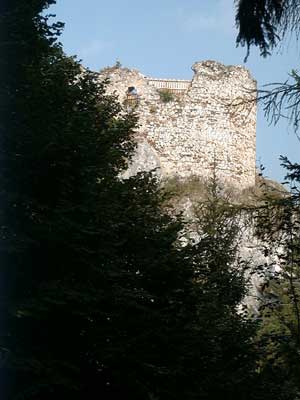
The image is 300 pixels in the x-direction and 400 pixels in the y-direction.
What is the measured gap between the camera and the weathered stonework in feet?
75.8

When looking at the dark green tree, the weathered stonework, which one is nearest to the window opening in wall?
the weathered stonework

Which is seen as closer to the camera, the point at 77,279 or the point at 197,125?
the point at 77,279

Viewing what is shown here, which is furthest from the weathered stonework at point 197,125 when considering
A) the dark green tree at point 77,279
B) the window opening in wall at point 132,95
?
the dark green tree at point 77,279

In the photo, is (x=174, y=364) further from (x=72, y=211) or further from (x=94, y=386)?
(x=72, y=211)

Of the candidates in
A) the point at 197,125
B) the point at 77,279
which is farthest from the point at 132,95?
the point at 77,279

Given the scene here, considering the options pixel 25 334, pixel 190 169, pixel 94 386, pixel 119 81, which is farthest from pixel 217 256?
pixel 119 81

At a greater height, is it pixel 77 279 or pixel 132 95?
pixel 132 95

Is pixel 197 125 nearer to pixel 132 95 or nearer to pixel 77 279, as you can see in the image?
pixel 132 95

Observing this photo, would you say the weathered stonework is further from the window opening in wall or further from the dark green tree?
the dark green tree

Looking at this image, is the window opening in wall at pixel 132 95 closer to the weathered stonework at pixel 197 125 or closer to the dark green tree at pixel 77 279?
the weathered stonework at pixel 197 125

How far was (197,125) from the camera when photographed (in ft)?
77.0

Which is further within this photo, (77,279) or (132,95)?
(132,95)

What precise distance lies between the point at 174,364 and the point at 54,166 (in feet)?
8.39

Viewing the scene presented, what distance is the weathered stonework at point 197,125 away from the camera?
A: 2311 centimetres
